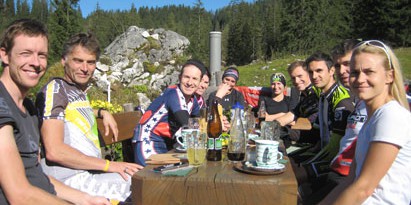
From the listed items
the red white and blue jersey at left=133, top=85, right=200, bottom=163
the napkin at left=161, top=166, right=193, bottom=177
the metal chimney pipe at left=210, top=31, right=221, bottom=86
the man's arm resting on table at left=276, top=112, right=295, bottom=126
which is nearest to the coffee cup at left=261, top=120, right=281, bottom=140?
the red white and blue jersey at left=133, top=85, right=200, bottom=163

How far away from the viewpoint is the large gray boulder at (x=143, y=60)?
56.9 feet

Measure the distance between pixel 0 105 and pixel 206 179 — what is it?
3.26ft

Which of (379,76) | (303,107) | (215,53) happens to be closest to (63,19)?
(215,53)

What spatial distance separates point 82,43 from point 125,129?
45.1 inches

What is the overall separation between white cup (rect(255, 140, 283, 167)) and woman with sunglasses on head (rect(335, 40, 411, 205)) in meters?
0.39

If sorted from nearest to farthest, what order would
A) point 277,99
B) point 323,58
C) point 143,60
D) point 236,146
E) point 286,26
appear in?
point 236,146, point 323,58, point 277,99, point 143,60, point 286,26

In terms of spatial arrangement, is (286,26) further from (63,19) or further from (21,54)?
(21,54)

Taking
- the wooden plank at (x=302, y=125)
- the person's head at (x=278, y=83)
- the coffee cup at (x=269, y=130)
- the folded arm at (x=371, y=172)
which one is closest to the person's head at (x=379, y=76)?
the folded arm at (x=371, y=172)

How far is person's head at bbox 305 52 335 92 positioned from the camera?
3.59 metres

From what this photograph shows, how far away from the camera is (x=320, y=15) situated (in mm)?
48156

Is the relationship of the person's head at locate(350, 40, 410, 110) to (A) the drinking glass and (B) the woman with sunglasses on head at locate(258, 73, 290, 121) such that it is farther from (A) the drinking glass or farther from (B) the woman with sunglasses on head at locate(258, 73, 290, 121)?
(B) the woman with sunglasses on head at locate(258, 73, 290, 121)

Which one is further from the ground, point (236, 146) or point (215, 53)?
point (215, 53)

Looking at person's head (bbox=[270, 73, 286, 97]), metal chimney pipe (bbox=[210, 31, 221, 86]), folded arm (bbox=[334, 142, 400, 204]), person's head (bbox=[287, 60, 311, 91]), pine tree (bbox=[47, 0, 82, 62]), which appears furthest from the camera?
pine tree (bbox=[47, 0, 82, 62])

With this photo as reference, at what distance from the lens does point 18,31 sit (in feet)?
6.53
